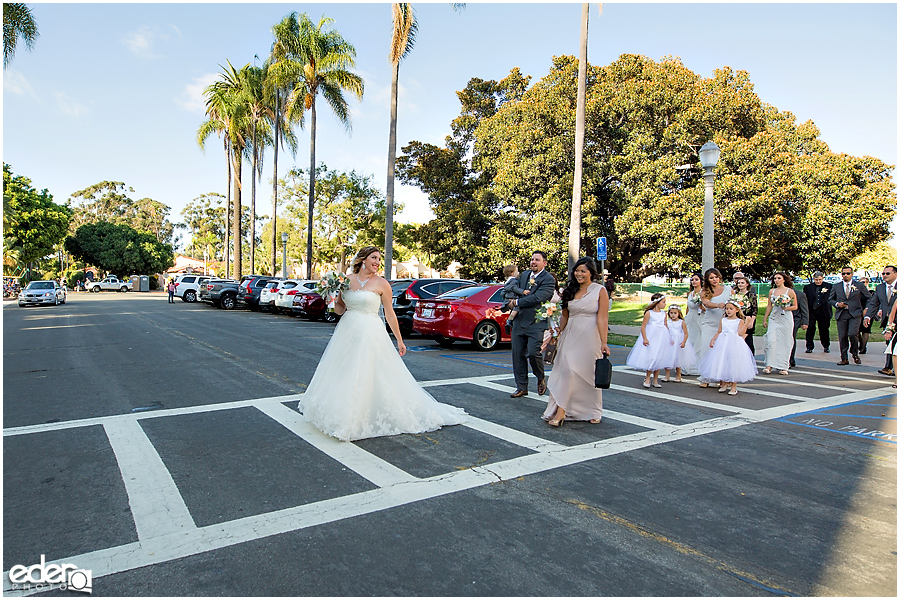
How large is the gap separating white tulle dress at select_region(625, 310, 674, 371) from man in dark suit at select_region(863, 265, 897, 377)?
202 inches

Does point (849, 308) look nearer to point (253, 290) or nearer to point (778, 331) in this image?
point (778, 331)

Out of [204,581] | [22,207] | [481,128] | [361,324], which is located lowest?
[204,581]

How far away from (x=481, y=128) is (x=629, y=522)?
31488 mm

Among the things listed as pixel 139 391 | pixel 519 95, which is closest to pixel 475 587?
pixel 139 391

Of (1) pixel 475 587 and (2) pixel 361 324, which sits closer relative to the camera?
(1) pixel 475 587

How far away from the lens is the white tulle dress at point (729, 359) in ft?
26.8

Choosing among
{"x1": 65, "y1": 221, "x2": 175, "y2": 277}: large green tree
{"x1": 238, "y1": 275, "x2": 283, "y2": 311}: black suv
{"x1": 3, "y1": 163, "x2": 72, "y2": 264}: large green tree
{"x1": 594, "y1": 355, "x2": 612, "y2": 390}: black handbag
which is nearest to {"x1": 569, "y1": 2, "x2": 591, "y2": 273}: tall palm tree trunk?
{"x1": 594, "y1": 355, "x2": 612, "y2": 390}: black handbag

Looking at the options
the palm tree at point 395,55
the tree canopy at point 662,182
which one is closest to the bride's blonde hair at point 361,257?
the palm tree at point 395,55

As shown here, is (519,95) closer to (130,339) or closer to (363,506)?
(130,339)

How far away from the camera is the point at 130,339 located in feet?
47.4

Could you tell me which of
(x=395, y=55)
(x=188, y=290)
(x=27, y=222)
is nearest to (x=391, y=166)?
(x=395, y=55)

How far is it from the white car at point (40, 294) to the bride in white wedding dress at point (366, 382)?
107 feet

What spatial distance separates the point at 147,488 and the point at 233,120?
3827 cm

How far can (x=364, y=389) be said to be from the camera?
222 inches
